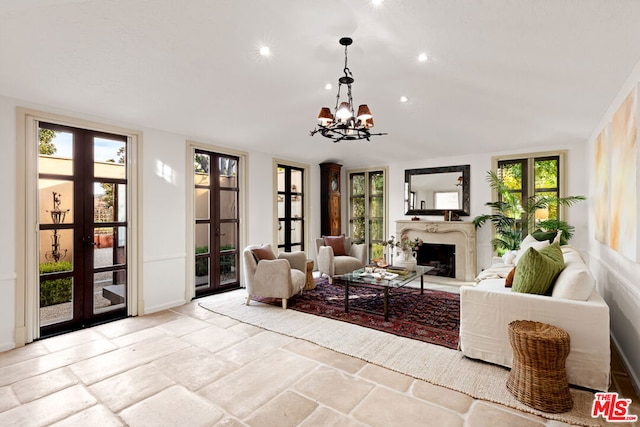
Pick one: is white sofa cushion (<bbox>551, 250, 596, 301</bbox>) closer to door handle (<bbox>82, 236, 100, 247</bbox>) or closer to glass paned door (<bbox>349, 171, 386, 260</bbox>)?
glass paned door (<bbox>349, 171, 386, 260</bbox>)

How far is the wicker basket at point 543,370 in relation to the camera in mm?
2168

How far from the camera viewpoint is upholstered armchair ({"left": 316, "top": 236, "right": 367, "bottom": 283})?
5664 millimetres

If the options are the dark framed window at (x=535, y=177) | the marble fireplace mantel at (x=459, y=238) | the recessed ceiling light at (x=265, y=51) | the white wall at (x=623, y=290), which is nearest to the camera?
the white wall at (x=623, y=290)

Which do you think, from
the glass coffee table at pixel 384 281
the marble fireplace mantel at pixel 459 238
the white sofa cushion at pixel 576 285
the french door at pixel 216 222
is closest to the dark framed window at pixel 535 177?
the marble fireplace mantel at pixel 459 238

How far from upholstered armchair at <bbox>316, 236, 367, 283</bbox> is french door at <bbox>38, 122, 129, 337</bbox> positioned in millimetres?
3058

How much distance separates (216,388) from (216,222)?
317 cm

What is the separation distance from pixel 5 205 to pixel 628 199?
5.75m

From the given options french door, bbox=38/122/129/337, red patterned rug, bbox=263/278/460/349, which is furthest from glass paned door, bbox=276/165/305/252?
french door, bbox=38/122/129/337

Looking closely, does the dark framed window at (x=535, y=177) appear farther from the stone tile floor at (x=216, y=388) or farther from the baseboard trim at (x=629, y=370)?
the stone tile floor at (x=216, y=388)

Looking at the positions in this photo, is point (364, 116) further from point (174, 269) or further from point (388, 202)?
point (388, 202)

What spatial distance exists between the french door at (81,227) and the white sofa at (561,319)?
162 inches

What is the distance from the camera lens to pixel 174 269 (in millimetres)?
4641

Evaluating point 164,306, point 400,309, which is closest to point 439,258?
point 400,309

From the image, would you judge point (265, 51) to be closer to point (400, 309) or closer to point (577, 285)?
point (577, 285)
